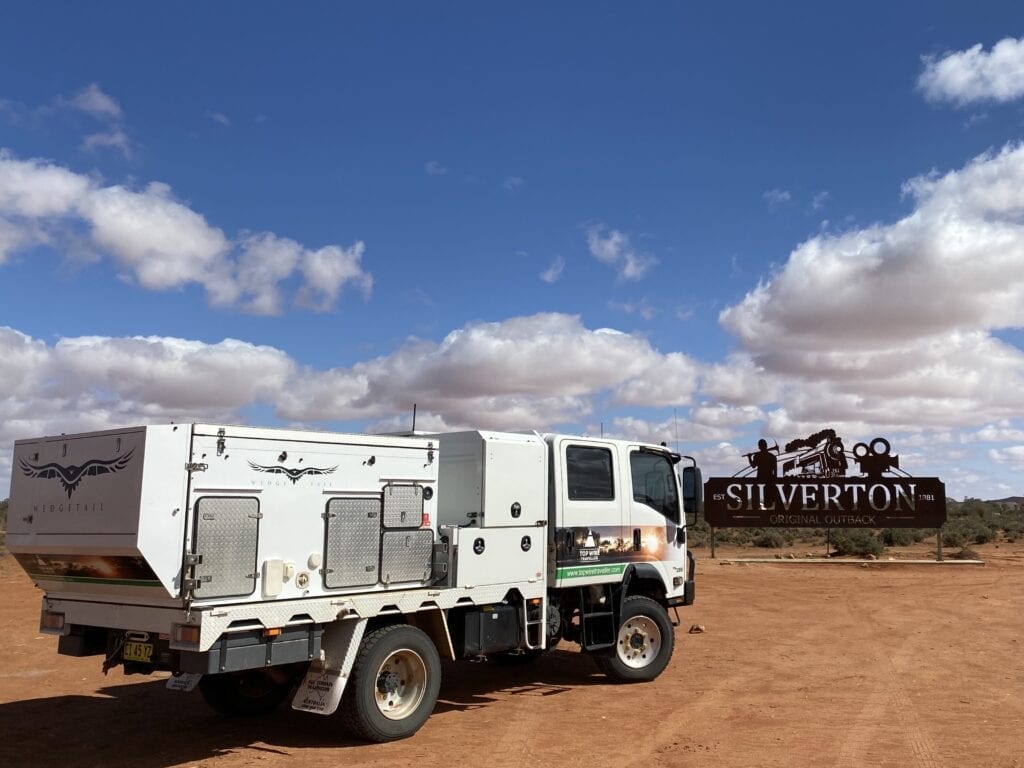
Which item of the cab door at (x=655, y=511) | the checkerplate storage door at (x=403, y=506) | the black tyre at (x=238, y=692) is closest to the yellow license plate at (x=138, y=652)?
the black tyre at (x=238, y=692)

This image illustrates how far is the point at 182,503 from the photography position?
737cm

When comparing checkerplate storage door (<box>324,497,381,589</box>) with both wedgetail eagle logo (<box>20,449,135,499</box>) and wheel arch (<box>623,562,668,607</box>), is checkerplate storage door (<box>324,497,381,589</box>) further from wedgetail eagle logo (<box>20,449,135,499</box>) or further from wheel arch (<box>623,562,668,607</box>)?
wheel arch (<box>623,562,668,607</box>)

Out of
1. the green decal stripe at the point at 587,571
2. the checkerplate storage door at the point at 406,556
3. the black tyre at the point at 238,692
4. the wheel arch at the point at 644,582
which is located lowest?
the black tyre at the point at 238,692

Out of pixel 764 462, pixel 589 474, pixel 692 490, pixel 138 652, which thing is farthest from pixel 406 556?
pixel 764 462

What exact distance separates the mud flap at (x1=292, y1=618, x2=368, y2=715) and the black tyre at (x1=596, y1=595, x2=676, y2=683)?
426 cm

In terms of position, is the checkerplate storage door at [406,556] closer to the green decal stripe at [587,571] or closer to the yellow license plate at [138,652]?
the green decal stripe at [587,571]

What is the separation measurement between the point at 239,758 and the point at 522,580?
3415mm

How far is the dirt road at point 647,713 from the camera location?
8.41 m

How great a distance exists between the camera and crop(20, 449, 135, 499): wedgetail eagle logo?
7.41 meters

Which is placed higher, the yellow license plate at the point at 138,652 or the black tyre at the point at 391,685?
the yellow license plate at the point at 138,652

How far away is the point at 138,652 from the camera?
784cm

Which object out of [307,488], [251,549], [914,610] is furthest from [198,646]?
[914,610]

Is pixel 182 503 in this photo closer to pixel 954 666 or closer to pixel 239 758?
pixel 239 758

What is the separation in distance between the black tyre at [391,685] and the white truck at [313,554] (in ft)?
0.06
